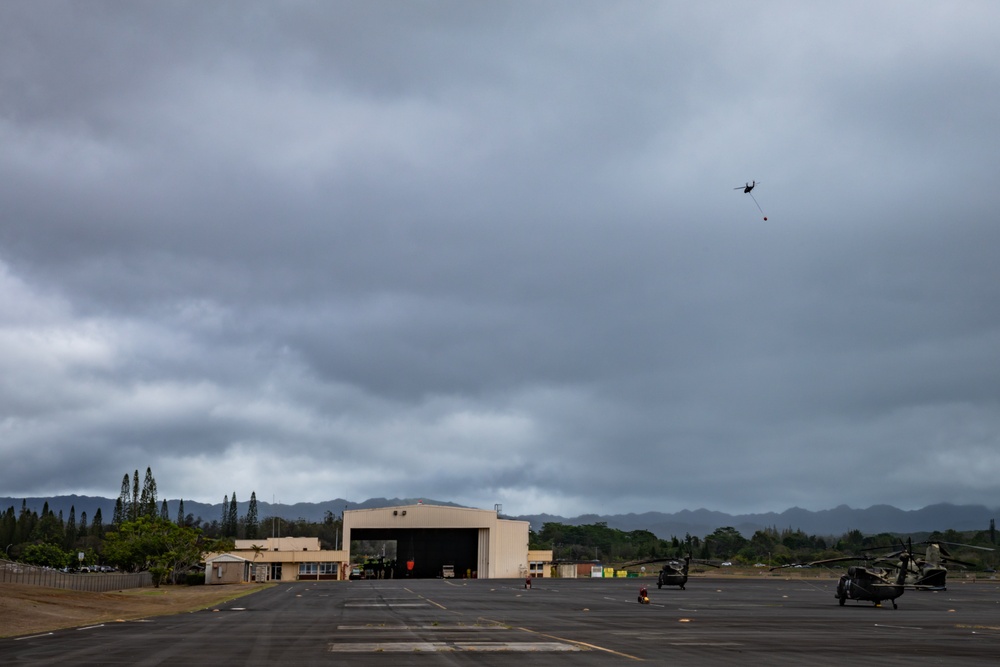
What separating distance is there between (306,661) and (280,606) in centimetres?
3507

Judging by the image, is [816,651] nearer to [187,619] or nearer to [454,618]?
[454,618]

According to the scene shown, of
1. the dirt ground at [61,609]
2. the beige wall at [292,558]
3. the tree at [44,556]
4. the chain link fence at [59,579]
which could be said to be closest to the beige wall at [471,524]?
the beige wall at [292,558]

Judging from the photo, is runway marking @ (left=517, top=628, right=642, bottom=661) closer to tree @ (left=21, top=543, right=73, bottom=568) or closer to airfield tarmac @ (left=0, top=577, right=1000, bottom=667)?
airfield tarmac @ (left=0, top=577, right=1000, bottom=667)

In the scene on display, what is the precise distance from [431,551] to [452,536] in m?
4.90

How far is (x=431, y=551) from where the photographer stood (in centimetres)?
15312

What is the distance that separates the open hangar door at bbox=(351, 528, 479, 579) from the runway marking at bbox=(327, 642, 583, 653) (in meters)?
120

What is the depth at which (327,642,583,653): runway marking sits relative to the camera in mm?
27406

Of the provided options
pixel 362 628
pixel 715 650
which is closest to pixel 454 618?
pixel 362 628

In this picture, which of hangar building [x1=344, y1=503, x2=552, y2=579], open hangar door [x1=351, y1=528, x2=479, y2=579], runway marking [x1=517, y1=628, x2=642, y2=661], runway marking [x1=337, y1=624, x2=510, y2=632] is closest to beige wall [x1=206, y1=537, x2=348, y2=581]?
hangar building [x1=344, y1=503, x2=552, y2=579]

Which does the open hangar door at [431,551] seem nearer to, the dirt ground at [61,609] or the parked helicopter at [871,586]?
the dirt ground at [61,609]

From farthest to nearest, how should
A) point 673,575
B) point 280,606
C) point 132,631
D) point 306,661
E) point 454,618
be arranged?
1. point 673,575
2. point 280,606
3. point 454,618
4. point 132,631
5. point 306,661

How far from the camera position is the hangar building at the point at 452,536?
13912 cm

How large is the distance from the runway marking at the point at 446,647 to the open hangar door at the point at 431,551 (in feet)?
395

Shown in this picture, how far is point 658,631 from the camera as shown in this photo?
36.3 metres
